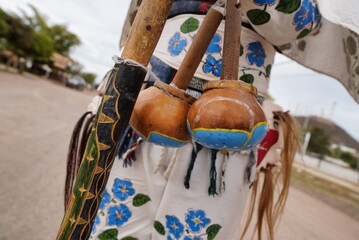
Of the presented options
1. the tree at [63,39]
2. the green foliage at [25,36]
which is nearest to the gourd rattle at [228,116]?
the green foliage at [25,36]

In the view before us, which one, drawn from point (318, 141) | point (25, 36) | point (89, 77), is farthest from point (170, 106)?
point (89, 77)

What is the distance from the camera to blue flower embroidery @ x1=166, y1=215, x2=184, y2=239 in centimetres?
70

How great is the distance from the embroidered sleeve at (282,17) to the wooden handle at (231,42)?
14 centimetres

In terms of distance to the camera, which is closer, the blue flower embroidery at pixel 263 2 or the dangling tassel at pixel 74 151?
the blue flower embroidery at pixel 263 2

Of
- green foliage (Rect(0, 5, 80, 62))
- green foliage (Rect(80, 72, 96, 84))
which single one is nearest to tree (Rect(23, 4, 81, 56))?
green foliage (Rect(0, 5, 80, 62))

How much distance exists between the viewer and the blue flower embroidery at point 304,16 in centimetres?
57

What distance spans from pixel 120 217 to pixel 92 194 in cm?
37

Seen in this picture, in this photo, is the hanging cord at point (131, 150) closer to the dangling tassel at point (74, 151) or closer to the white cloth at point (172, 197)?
the white cloth at point (172, 197)

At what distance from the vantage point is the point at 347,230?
4.04m

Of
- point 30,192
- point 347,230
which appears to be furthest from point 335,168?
point 30,192

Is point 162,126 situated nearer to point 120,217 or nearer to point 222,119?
point 222,119

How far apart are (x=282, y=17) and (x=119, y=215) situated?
63cm

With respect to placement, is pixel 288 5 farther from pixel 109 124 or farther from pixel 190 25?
pixel 109 124

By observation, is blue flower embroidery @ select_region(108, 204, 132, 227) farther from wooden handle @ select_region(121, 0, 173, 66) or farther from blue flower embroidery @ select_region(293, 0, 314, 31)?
blue flower embroidery @ select_region(293, 0, 314, 31)
